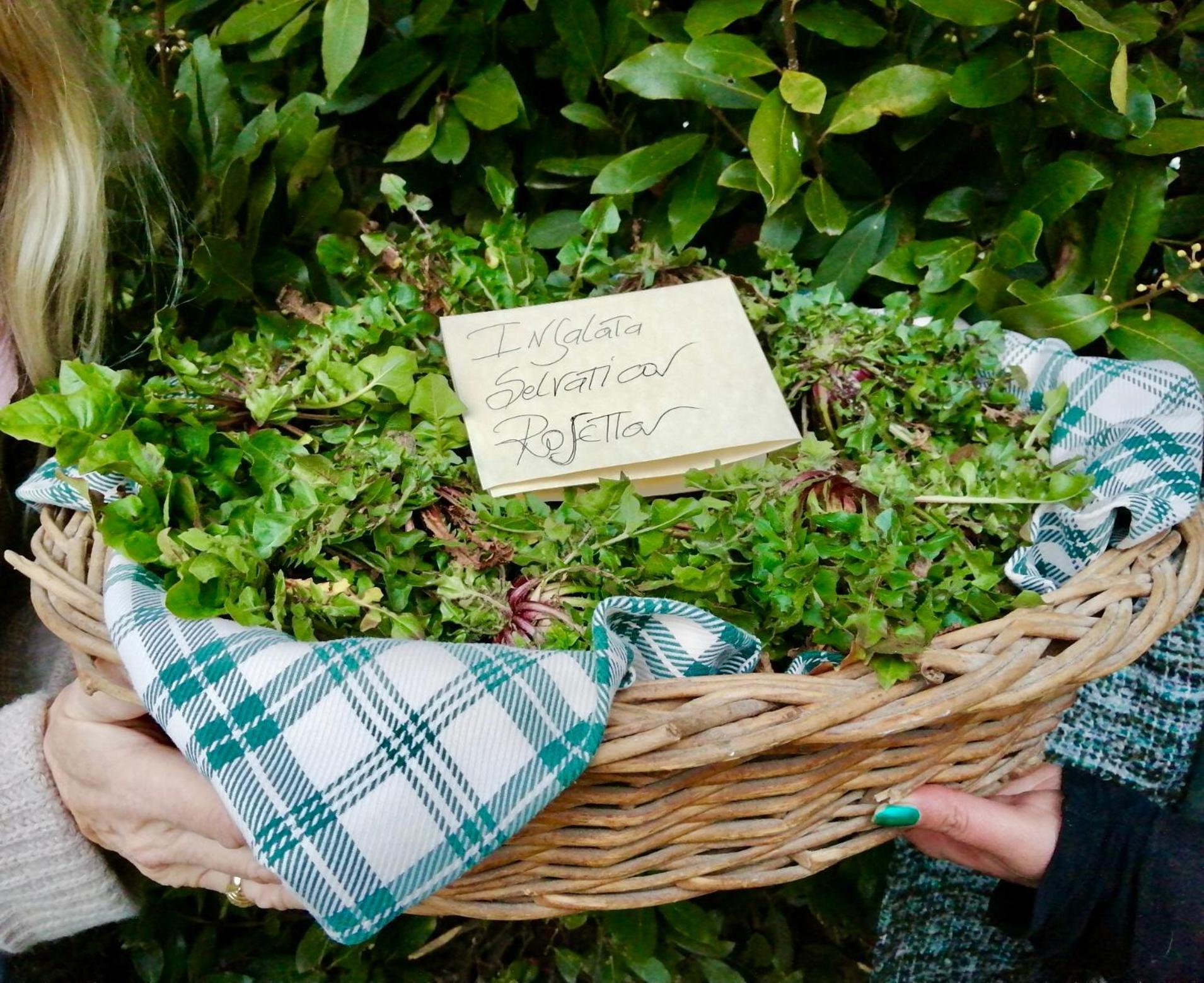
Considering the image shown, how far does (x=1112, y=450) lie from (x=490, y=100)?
639mm

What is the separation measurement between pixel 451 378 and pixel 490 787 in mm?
349

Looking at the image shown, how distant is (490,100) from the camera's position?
85 centimetres

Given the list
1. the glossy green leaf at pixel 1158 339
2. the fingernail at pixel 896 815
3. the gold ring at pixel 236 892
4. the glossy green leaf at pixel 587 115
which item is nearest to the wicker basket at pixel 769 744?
the fingernail at pixel 896 815

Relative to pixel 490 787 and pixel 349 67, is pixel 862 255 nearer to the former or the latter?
pixel 349 67

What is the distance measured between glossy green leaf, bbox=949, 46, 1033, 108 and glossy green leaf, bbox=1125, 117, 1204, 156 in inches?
4.3

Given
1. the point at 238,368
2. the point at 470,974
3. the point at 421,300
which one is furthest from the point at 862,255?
the point at 470,974

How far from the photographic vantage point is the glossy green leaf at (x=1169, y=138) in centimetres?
72

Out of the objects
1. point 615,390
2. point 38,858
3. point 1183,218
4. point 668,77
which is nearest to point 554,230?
point 668,77

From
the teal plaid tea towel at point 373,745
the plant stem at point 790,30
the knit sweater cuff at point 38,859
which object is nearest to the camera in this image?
the teal plaid tea towel at point 373,745

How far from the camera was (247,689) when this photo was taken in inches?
17.9

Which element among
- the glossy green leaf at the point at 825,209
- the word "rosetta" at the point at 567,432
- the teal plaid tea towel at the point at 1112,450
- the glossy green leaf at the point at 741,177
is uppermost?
the glossy green leaf at the point at 741,177

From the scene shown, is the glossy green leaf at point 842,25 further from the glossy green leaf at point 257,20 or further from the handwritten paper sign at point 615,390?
the glossy green leaf at point 257,20

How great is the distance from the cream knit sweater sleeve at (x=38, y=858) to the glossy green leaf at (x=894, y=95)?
84 cm

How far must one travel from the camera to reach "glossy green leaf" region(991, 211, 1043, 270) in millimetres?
762
